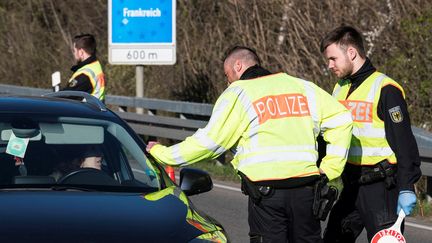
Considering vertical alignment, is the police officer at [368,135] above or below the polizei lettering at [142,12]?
below

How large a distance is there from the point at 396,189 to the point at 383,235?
0.48 m

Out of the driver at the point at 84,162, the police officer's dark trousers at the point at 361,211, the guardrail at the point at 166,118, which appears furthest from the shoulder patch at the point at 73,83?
the police officer's dark trousers at the point at 361,211

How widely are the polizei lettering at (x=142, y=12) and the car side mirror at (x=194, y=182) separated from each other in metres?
11.9

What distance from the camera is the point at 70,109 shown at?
22.8 ft

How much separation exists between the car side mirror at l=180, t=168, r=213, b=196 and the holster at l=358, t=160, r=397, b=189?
92cm

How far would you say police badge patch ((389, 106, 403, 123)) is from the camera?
Result: 6648mm

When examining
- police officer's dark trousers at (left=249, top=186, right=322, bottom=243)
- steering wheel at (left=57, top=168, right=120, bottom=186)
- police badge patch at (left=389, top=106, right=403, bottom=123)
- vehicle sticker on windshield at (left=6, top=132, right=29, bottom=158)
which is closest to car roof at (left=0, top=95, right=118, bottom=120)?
vehicle sticker on windshield at (left=6, top=132, right=29, bottom=158)

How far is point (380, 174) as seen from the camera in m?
6.88

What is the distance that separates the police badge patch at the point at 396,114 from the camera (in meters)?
6.65

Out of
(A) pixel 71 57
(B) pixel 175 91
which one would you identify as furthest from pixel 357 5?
(A) pixel 71 57

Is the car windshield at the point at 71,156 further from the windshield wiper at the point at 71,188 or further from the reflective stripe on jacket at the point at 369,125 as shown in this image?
the reflective stripe on jacket at the point at 369,125

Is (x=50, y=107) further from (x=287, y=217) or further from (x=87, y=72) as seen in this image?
(x=87, y=72)

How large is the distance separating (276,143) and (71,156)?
1323 mm

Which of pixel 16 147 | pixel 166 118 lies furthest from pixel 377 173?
pixel 166 118
